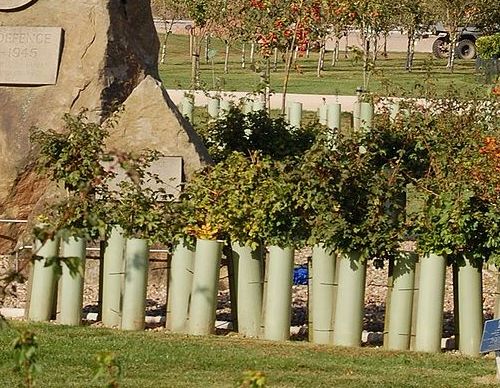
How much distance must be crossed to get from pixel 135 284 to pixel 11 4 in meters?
3.73

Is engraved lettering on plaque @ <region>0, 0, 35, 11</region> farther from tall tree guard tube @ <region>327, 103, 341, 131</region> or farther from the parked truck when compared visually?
the parked truck

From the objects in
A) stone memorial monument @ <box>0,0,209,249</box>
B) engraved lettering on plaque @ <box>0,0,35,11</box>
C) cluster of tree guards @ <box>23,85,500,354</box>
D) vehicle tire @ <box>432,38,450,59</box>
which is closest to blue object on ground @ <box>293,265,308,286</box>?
stone memorial monument @ <box>0,0,209,249</box>

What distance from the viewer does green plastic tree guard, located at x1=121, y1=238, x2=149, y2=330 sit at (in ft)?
33.6

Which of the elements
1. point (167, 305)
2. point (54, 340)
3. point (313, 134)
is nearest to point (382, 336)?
point (167, 305)

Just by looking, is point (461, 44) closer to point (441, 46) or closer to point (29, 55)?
point (441, 46)

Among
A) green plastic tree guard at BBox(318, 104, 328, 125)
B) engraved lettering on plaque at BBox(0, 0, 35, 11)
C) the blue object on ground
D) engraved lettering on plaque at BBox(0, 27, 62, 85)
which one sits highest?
green plastic tree guard at BBox(318, 104, 328, 125)

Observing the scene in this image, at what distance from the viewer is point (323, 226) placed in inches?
400

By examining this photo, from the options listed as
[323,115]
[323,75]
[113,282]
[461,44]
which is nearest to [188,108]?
[323,115]

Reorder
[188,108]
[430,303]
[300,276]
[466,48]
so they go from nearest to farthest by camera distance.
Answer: [430,303] → [300,276] → [188,108] → [466,48]

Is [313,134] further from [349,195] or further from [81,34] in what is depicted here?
[349,195]

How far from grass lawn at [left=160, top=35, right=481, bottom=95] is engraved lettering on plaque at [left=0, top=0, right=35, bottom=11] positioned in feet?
62.1

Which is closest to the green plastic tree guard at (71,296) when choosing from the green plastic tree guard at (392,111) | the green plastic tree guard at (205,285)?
the green plastic tree guard at (205,285)

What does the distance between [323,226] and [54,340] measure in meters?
1.96

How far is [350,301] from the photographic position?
9.95 meters
